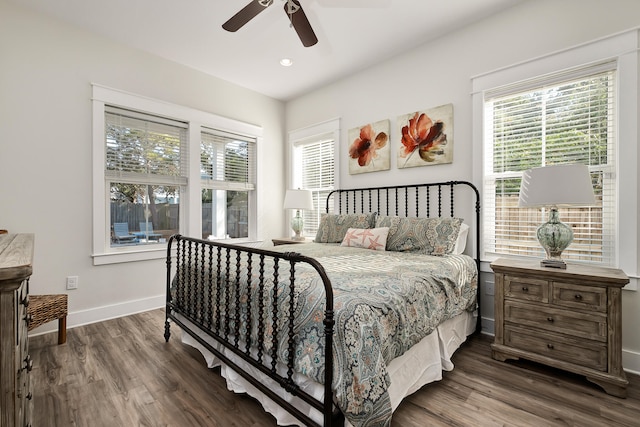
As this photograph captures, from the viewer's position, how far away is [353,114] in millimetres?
3842

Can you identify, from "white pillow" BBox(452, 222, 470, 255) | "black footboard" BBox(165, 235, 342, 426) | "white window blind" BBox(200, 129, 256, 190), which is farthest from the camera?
"white window blind" BBox(200, 129, 256, 190)

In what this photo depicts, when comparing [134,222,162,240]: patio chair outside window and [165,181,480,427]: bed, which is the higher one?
[134,222,162,240]: patio chair outside window

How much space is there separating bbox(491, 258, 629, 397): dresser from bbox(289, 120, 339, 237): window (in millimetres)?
2423

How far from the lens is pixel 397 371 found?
5.08 feet

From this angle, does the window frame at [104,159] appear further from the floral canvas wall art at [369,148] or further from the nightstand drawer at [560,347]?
the nightstand drawer at [560,347]

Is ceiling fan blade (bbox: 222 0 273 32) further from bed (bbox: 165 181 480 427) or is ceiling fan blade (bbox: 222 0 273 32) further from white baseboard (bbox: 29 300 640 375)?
white baseboard (bbox: 29 300 640 375)

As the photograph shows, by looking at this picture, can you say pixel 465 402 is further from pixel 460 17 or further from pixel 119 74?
pixel 119 74

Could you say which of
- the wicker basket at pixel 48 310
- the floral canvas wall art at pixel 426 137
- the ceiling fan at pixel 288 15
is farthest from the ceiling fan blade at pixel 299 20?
the wicker basket at pixel 48 310

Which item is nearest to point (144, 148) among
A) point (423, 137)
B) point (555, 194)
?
point (423, 137)

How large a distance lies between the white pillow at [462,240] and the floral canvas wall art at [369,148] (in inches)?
43.7

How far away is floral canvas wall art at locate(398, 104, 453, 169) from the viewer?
2977mm

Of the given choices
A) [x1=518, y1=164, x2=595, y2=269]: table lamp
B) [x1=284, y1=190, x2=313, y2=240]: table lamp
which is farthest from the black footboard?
[x1=284, y1=190, x2=313, y2=240]: table lamp

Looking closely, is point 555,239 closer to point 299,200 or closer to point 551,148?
point 551,148

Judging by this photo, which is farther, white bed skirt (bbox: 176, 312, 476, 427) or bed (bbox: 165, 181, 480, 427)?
white bed skirt (bbox: 176, 312, 476, 427)
